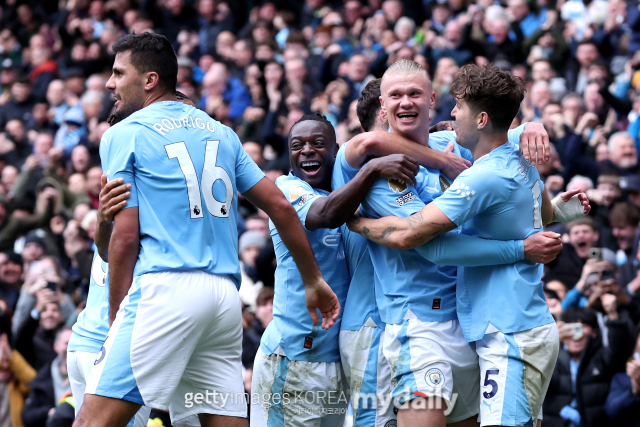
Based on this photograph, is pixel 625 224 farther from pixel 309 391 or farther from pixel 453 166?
pixel 309 391

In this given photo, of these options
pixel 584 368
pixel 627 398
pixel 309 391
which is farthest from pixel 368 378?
pixel 627 398

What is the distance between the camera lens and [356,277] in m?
4.74

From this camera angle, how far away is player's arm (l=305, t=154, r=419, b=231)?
4.32 metres

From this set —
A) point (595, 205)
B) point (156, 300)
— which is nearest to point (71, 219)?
point (595, 205)

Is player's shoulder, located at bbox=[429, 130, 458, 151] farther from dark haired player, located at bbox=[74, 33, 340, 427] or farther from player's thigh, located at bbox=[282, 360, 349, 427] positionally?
player's thigh, located at bbox=[282, 360, 349, 427]

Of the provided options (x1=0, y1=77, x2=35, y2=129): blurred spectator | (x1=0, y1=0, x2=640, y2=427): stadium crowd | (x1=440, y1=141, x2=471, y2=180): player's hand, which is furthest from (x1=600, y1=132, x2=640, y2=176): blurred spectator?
(x1=0, y1=77, x2=35, y2=129): blurred spectator

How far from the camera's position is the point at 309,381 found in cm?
471

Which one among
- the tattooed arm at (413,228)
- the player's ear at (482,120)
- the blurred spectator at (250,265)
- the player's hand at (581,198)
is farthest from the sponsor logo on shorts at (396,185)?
the blurred spectator at (250,265)

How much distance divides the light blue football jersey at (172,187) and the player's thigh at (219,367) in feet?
0.54

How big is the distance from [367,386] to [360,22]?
441 inches

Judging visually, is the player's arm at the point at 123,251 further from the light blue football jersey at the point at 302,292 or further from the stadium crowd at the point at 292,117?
the stadium crowd at the point at 292,117

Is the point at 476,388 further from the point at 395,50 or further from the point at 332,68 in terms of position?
the point at 332,68

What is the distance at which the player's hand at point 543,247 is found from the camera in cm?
419

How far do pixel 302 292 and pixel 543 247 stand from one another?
1.44m
